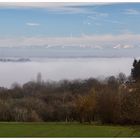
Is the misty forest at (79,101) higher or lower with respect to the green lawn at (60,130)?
higher

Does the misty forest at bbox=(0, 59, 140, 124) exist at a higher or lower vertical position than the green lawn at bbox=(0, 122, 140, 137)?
higher

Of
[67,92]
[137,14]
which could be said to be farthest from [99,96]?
[137,14]

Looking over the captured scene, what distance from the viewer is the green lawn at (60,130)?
11344 mm

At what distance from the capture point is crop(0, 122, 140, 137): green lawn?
11.3 m

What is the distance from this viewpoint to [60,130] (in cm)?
1138

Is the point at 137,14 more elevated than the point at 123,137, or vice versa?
the point at 137,14

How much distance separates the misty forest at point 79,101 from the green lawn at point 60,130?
9 cm

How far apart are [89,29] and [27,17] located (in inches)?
31.0

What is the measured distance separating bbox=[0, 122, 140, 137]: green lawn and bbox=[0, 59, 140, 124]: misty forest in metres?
0.09

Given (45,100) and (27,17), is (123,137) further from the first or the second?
(27,17)

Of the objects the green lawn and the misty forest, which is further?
the misty forest

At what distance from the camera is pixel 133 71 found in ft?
37.6

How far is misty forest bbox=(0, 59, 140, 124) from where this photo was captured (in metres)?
11.5

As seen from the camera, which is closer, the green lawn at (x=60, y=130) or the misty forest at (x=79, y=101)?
the green lawn at (x=60, y=130)
